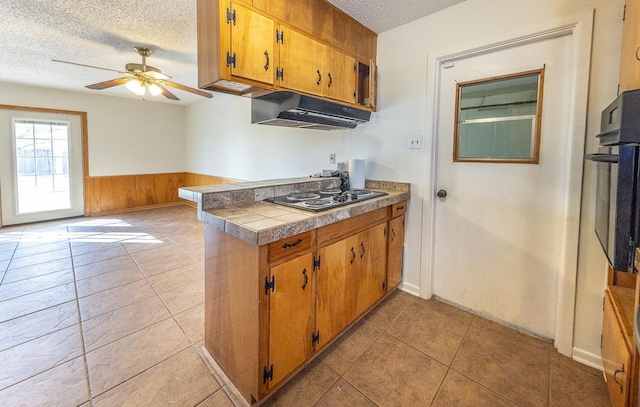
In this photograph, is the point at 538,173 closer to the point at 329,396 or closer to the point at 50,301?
the point at 329,396

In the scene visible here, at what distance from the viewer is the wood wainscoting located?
5.40 meters

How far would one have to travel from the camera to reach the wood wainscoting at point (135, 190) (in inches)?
213

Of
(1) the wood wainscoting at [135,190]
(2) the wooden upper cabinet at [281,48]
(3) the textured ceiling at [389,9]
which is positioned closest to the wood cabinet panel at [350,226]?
(2) the wooden upper cabinet at [281,48]

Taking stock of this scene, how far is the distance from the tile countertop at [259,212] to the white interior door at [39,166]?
5.08 m

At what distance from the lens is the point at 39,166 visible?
4.84 metres

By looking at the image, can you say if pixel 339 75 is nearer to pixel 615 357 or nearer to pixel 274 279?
pixel 274 279

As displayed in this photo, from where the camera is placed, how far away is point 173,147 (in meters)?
6.37

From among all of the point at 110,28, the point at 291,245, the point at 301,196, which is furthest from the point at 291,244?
the point at 110,28

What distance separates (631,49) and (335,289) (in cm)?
179

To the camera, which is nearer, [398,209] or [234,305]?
[234,305]

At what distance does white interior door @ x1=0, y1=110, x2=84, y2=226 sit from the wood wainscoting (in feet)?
0.70

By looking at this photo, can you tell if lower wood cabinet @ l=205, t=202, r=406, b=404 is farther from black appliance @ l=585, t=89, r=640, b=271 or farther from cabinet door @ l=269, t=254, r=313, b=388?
black appliance @ l=585, t=89, r=640, b=271

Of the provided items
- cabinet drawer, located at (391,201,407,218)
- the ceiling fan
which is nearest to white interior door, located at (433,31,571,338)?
cabinet drawer, located at (391,201,407,218)

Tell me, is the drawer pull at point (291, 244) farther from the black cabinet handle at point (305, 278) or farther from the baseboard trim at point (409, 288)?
the baseboard trim at point (409, 288)
